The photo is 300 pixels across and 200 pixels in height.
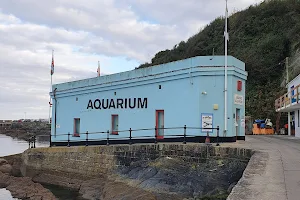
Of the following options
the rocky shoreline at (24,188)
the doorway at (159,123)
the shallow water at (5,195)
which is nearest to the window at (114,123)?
the doorway at (159,123)

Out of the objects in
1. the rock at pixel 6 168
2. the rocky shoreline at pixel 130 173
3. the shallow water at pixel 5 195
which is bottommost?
the shallow water at pixel 5 195

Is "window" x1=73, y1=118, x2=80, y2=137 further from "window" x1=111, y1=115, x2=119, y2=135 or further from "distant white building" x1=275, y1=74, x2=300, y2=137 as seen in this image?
"distant white building" x1=275, y1=74, x2=300, y2=137

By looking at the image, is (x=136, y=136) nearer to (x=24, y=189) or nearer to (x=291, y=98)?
(x=24, y=189)

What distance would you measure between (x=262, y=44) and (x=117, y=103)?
28.1m

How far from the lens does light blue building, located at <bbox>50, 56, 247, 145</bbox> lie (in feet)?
54.4

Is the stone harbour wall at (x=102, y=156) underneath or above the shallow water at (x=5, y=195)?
above

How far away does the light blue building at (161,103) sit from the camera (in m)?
16.6

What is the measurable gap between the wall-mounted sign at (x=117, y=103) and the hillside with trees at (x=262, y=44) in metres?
20.9

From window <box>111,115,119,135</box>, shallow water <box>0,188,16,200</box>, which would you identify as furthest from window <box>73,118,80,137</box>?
shallow water <box>0,188,16,200</box>

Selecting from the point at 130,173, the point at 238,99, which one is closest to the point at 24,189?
the point at 130,173

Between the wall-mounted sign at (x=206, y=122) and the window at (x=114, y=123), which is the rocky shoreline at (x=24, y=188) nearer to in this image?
the window at (x=114, y=123)

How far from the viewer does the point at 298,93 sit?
22.6 metres

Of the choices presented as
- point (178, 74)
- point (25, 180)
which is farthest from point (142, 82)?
point (25, 180)

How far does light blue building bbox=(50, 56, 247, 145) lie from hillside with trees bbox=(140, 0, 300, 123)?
2052 centimetres
